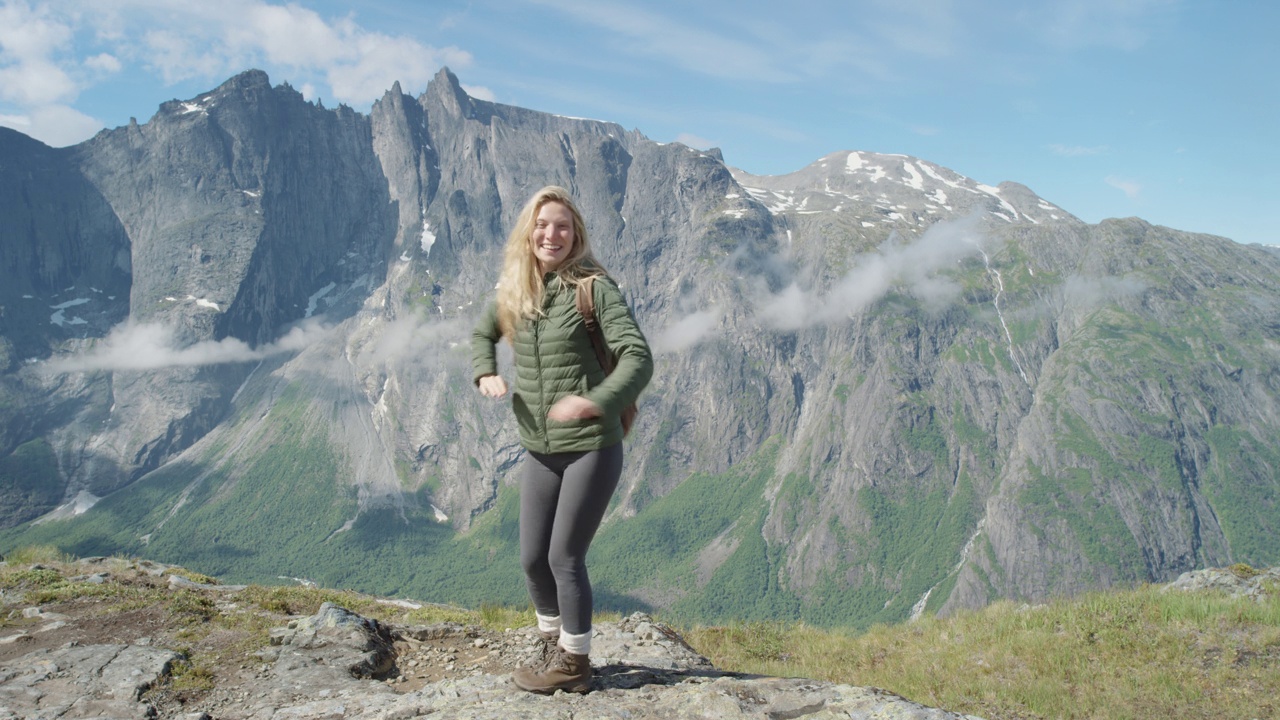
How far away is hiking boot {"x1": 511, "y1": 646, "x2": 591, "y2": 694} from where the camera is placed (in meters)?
7.95

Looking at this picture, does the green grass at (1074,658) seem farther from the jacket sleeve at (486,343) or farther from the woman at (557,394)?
the jacket sleeve at (486,343)

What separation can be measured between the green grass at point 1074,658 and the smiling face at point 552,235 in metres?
8.58

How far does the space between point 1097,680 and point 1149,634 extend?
6.28 feet

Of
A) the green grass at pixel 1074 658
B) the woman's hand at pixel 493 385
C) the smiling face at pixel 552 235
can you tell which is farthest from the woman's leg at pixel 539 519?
the green grass at pixel 1074 658

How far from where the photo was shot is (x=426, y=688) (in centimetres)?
866

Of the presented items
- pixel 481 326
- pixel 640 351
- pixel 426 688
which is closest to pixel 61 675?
pixel 426 688

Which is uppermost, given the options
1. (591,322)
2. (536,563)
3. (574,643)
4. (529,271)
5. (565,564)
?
(529,271)

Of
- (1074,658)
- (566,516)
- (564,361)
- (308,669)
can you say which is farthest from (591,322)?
(1074,658)

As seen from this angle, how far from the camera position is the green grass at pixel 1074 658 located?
9953mm

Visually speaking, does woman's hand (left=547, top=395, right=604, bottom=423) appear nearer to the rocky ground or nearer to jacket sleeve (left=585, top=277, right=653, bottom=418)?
jacket sleeve (left=585, top=277, right=653, bottom=418)

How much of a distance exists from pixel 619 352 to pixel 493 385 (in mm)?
1547

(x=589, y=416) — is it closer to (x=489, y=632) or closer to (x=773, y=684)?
(x=773, y=684)

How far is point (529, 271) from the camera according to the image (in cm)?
795

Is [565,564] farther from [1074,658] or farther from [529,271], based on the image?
[1074,658]
